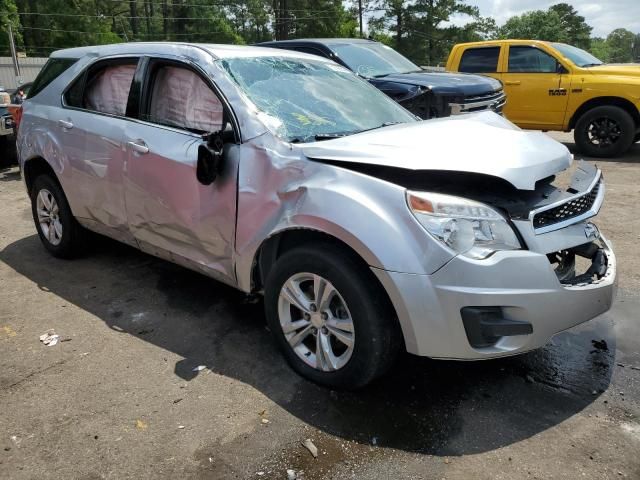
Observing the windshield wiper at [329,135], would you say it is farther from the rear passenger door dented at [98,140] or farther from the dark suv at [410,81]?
the dark suv at [410,81]

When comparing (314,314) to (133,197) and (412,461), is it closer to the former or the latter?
(412,461)

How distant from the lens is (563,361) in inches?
128

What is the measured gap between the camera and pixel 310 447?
8.45 feet

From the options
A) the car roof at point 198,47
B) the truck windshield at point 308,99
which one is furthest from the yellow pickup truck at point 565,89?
the car roof at point 198,47

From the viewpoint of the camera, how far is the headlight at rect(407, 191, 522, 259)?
2.51m

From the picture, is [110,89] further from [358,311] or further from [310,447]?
[310,447]

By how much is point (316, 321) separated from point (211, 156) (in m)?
1.11

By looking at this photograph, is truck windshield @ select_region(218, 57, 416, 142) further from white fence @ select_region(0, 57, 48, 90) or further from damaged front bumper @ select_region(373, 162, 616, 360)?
white fence @ select_region(0, 57, 48, 90)

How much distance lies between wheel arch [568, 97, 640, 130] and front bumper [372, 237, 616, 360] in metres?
7.95

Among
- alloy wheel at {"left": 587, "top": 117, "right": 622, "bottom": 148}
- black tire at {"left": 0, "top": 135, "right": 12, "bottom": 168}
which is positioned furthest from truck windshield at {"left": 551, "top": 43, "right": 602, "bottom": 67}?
black tire at {"left": 0, "top": 135, "right": 12, "bottom": 168}

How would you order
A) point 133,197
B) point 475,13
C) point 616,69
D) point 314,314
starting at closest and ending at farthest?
point 314,314
point 133,197
point 616,69
point 475,13

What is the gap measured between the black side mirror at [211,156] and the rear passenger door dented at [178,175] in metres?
0.04

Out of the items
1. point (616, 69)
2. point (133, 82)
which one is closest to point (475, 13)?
point (616, 69)

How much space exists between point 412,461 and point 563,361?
1281mm
